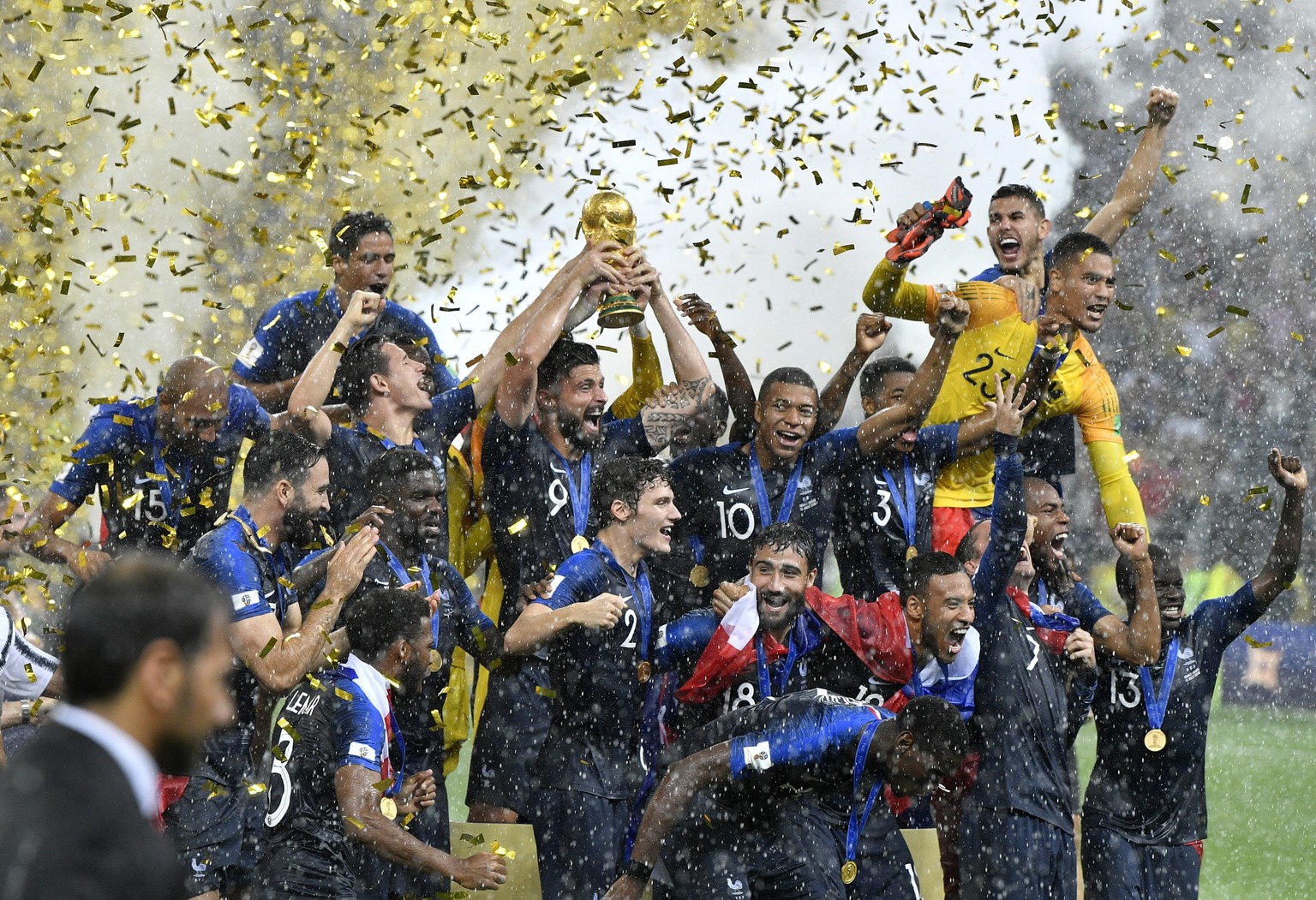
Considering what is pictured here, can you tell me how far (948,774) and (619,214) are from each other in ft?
7.48

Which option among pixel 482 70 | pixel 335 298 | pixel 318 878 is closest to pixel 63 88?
pixel 482 70

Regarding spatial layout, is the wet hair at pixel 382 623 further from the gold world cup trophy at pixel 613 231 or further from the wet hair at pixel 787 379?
the wet hair at pixel 787 379

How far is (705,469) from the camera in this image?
18.1 feet

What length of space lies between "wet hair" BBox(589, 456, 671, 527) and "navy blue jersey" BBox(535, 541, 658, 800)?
0.14 m

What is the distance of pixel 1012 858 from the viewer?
5.06 metres

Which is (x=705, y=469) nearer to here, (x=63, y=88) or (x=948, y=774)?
(x=948, y=774)

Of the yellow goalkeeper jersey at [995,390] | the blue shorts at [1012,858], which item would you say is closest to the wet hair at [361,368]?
the yellow goalkeeper jersey at [995,390]

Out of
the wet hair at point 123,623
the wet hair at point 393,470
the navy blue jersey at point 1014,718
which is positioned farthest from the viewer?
the navy blue jersey at point 1014,718

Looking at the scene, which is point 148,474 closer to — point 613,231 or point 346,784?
point 346,784

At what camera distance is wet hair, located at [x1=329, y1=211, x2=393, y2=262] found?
5.63m

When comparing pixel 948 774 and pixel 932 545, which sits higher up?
pixel 948 774

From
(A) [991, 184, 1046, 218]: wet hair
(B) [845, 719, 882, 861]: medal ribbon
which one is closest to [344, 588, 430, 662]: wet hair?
(B) [845, 719, 882, 861]: medal ribbon

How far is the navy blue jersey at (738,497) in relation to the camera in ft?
17.8

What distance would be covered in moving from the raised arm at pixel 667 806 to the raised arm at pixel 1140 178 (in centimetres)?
286
